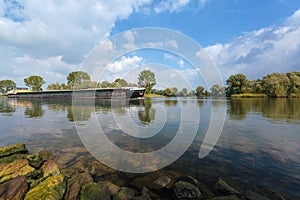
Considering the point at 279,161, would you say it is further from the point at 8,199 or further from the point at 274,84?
the point at 274,84

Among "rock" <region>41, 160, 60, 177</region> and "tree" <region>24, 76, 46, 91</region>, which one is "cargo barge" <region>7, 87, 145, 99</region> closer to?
"tree" <region>24, 76, 46, 91</region>

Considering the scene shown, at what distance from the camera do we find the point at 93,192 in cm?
502

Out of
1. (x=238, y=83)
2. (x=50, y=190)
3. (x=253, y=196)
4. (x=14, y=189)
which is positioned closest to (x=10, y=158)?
(x=14, y=189)

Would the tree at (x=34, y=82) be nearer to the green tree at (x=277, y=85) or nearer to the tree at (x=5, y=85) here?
the tree at (x=5, y=85)

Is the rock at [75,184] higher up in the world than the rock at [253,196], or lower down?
higher up

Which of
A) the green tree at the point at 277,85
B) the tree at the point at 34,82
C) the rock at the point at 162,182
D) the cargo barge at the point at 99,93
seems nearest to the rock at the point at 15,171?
the rock at the point at 162,182

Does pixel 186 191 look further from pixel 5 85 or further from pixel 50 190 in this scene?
pixel 5 85

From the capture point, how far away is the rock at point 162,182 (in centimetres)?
591

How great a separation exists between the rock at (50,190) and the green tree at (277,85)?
97633mm

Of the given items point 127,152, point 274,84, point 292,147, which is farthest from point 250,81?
point 127,152

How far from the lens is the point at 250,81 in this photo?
98.5 metres

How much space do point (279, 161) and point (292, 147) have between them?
3308 mm

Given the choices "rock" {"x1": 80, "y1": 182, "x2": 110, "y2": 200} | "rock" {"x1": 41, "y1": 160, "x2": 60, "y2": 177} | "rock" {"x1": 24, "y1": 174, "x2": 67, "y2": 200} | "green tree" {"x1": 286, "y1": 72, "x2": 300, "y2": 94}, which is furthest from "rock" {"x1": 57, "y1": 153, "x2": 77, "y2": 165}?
"green tree" {"x1": 286, "y1": 72, "x2": 300, "y2": 94}

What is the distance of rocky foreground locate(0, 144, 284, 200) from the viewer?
487 centimetres
